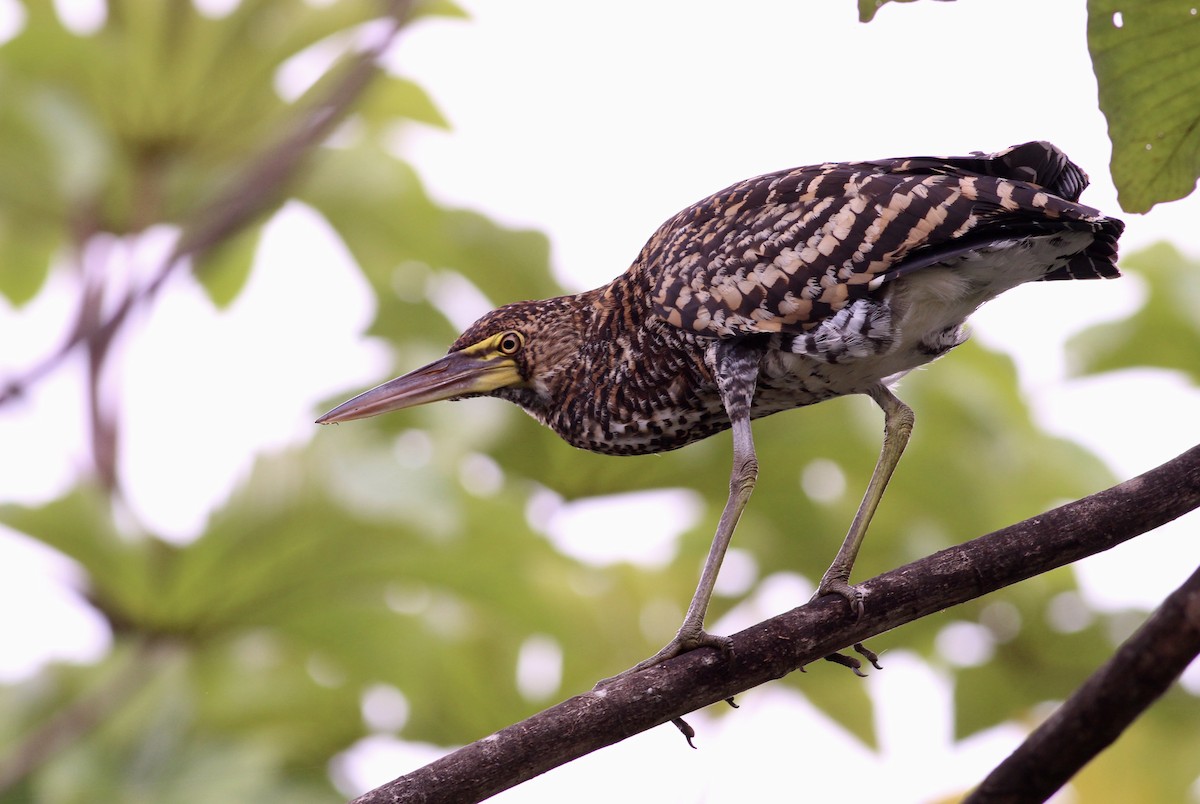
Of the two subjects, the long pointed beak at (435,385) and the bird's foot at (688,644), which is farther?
the long pointed beak at (435,385)

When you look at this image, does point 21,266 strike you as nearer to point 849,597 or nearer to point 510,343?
point 510,343

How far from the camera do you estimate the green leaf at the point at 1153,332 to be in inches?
236

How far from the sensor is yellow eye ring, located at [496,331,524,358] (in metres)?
3.67

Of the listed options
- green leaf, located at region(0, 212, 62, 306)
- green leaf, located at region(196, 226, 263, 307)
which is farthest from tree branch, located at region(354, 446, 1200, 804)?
green leaf, located at region(0, 212, 62, 306)

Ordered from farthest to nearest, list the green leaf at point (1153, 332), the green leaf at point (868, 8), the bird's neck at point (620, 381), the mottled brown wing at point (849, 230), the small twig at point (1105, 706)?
the green leaf at point (1153, 332)
the bird's neck at point (620, 381)
the mottled brown wing at point (849, 230)
the green leaf at point (868, 8)
the small twig at point (1105, 706)

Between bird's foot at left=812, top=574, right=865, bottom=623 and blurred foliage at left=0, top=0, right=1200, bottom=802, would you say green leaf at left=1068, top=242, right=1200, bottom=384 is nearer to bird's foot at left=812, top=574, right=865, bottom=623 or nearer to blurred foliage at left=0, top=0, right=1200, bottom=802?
blurred foliage at left=0, top=0, right=1200, bottom=802

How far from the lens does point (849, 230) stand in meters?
2.99

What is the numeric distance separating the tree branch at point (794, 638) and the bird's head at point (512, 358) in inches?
49.3

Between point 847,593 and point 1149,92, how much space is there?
1044 millimetres

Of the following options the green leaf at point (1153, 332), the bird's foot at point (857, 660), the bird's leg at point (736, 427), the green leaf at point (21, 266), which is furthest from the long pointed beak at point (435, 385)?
the green leaf at point (21, 266)

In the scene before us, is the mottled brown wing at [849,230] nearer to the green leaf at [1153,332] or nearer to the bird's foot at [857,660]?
the bird's foot at [857,660]

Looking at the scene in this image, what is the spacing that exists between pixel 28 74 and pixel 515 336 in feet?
11.9

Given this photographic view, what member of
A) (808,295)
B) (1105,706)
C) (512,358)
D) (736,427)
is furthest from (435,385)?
(1105,706)

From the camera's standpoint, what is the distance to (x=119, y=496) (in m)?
5.08
